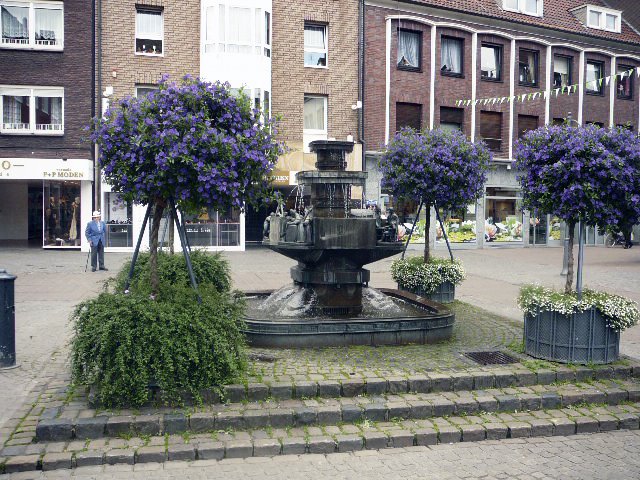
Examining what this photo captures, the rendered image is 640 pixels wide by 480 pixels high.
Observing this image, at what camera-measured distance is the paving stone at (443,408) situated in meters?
6.00

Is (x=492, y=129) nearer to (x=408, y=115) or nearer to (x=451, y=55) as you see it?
(x=451, y=55)

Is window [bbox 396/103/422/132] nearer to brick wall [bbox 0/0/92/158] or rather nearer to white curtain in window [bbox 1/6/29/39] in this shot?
brick wall [bbox 0/0/92/158]

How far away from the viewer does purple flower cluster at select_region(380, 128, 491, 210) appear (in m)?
10.9

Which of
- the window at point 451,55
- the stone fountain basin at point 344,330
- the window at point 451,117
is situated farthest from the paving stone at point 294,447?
the window at point 451,55

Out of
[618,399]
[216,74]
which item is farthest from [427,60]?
[618,399]

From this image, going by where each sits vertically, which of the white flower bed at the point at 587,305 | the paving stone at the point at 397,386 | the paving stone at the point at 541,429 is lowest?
the paving stone at the point at 541,429

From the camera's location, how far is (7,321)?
737 cm

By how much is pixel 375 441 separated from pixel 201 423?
154 cm

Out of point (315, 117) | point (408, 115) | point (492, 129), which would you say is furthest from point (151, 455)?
point (492, 129)

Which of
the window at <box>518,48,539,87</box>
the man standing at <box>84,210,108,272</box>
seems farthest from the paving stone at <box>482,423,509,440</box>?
the window at <box>518,48,539,87</box>

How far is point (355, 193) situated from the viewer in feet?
82.8

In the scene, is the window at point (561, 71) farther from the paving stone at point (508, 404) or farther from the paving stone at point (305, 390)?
the paving stone at point (305, 390)

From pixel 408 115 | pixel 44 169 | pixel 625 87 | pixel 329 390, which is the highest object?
pixel 625 87

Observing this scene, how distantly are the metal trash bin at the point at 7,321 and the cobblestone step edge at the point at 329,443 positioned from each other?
2.83 metres
